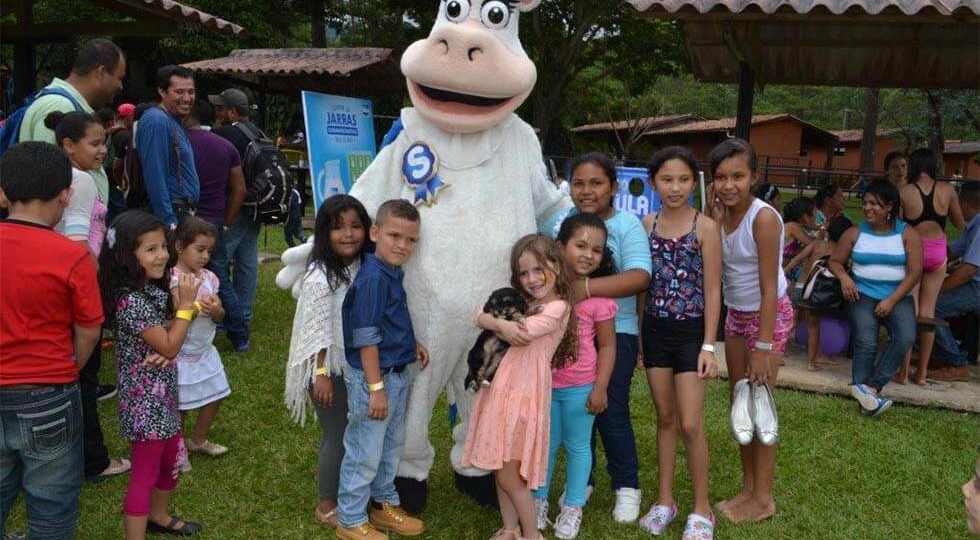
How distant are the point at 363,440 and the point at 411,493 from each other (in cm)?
50

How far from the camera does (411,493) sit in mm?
3311

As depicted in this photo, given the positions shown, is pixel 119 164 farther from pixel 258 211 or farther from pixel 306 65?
pixel 306 65

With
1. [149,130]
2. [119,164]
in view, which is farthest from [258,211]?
[149,130]

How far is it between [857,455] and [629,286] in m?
2.03

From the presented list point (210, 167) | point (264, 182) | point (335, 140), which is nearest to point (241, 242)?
point (264, 182)

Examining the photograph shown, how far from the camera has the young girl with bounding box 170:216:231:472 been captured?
3316 mm

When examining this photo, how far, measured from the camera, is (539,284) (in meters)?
2.92

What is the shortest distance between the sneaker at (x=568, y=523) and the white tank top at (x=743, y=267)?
105 cm

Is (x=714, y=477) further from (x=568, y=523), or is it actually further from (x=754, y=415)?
(x=568, y=523)

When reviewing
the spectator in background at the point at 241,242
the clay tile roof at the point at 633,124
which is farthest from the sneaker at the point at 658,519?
the clay tile roof at the point at 633,124

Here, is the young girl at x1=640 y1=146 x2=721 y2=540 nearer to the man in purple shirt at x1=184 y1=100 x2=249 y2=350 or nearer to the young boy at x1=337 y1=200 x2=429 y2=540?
the young boy at x1=337 y1=200 x2=429 y2=540

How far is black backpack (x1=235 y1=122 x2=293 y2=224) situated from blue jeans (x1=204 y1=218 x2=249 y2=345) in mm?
316

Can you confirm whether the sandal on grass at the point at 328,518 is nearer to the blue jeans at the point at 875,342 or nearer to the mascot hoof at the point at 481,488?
the mascot hoof at the point at 481,488

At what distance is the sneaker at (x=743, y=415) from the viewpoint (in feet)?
10.1
